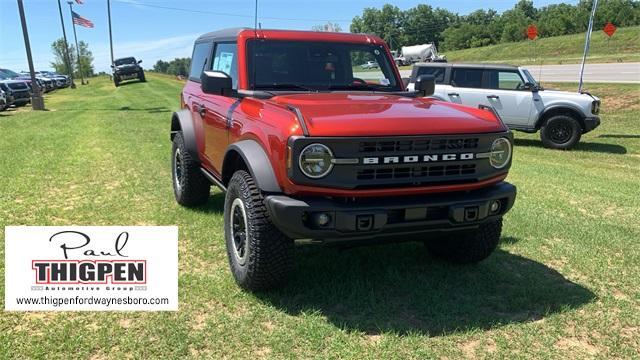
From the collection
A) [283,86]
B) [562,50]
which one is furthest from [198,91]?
[562,50]

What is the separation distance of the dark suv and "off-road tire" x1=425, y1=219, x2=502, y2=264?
1346 inches

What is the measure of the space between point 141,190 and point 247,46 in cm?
300

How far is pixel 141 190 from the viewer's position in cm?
672

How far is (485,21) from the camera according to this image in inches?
4090

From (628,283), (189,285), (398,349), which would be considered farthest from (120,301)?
(628,283)

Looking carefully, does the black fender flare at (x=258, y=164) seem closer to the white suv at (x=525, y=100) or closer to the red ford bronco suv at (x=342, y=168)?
the red ford bronco suv at (x=342, y=168)

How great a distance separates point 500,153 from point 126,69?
35.2 m

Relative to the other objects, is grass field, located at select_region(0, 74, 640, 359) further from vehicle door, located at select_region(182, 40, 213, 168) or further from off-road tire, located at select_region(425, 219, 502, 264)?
vehicle door, located at select_region(182, 40, 213, 168)

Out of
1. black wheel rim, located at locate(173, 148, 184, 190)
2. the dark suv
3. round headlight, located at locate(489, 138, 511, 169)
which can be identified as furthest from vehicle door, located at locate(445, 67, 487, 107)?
the dark suv

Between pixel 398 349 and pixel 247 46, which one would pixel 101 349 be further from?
pixel 247 46

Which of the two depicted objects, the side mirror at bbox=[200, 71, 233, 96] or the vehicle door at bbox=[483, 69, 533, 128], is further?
the vehicle door at bbox=[483, 69, 533, 128]

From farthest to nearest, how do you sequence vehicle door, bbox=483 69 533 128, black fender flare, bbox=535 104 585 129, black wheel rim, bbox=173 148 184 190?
vehicle door, bbox=483 69 533 128 < black fender flare, bbox=535 104 585 129 < black wheel rim, bbox=173 148 184 190

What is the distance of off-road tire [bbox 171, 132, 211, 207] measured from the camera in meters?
5.56

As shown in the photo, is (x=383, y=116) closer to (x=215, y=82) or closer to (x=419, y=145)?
(x=419, y=145)
